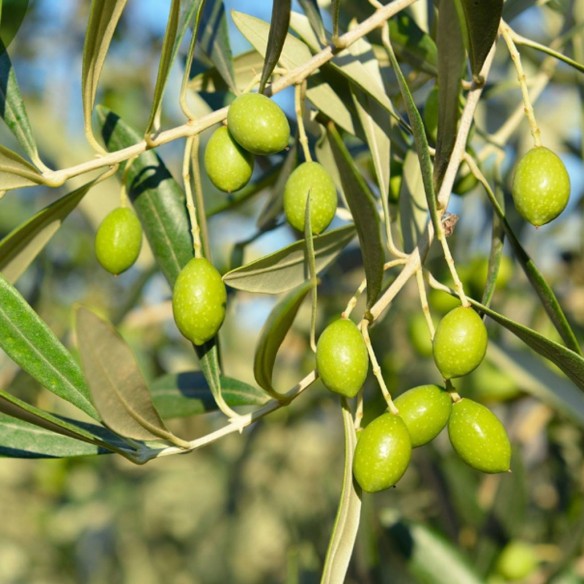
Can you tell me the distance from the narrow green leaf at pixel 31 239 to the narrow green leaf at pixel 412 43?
533 mm

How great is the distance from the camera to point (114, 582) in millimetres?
4844

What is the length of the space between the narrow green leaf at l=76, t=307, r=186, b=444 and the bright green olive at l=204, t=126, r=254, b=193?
0.28m

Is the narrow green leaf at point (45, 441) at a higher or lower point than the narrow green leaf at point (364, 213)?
lower

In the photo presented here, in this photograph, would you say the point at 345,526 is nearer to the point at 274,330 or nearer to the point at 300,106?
the point at 274,330

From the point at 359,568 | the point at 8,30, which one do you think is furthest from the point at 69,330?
the point at 8,30

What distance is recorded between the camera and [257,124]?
0.98m

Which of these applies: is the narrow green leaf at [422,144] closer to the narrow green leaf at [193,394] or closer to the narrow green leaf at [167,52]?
the narrow green leaf at [167,52]

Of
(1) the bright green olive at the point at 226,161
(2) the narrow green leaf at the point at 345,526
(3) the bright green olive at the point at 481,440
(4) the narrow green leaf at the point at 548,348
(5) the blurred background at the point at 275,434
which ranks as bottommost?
(5) the blurred background at the point at 275,434

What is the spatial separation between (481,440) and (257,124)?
0.44 metres

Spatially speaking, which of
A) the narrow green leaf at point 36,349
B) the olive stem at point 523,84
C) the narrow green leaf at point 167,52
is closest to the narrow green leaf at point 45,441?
the narrow green leaf at point 36,349

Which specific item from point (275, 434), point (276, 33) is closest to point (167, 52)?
point (276, 33)

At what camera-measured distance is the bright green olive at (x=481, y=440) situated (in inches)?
37.7

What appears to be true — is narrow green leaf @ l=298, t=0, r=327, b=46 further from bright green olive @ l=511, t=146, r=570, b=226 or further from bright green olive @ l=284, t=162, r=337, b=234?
bright green olive @ l=511, t=146, r=570, b=226

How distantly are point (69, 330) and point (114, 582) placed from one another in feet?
9.40
